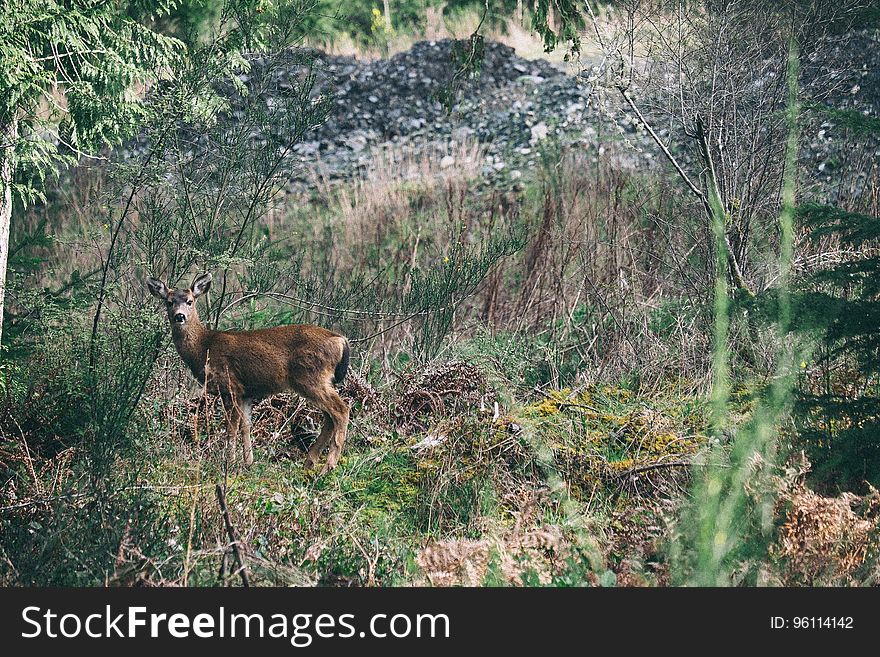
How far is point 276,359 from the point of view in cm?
684

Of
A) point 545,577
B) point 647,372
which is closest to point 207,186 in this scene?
point 647,372

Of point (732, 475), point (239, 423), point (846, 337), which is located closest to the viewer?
point (732, 475)

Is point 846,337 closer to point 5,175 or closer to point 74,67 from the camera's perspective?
point 74,67

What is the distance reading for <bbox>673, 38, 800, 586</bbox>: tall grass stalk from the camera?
106 inches

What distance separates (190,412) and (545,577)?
123 inches

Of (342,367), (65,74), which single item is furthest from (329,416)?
(65,74)

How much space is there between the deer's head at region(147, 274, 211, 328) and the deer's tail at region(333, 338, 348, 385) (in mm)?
1080

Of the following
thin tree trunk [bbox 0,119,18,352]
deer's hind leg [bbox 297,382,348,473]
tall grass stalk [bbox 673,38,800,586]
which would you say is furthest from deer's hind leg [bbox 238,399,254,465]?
tall grass stalk [bbox 673,38,800,586]

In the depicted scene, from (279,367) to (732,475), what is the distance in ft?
12.7

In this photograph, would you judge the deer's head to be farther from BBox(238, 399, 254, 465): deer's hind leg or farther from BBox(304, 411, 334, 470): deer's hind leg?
BBox(304, 411, 334, 470): deer's hind leg

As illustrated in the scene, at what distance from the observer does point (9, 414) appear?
6.75 m

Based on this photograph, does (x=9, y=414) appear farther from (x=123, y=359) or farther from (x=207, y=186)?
(x=207, y=186)
